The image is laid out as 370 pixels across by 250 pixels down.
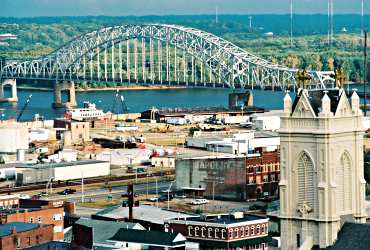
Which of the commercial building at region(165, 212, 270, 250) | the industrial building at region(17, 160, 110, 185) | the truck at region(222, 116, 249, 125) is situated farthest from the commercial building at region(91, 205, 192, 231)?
the truck at region(222, 116, 249, 125)

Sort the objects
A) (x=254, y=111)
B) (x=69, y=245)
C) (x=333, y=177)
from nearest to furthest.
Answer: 1. (x=333, y=177)
2. (x=69, y=245)
3. (x=254, y=111)

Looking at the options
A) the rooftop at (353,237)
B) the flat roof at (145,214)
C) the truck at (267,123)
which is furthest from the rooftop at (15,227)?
the truck at (267,123)

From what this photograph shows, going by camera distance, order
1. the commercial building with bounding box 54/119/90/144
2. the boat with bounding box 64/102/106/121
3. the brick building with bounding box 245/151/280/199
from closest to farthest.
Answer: the brick building with bounding box 245/151/280/199 → the commercial building with bounding box 54/119/90/144 → the boat with bounding box 64/102/106/121

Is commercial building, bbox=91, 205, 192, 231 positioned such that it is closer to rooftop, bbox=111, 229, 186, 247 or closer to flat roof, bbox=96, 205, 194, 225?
flat roof, bbox=96, 205, 194, 225

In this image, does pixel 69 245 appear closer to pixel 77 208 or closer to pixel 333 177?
pixel 333 177

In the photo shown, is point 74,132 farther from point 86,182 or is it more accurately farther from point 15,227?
point 15,227

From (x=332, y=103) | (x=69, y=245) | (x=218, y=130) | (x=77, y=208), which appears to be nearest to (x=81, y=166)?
(x=77, y=208)

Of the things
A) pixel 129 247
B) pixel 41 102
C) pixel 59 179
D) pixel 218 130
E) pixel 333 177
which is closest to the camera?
pixel 333 177

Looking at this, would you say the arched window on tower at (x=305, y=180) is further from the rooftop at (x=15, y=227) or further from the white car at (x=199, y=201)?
the white car at (x=199, y=201)
